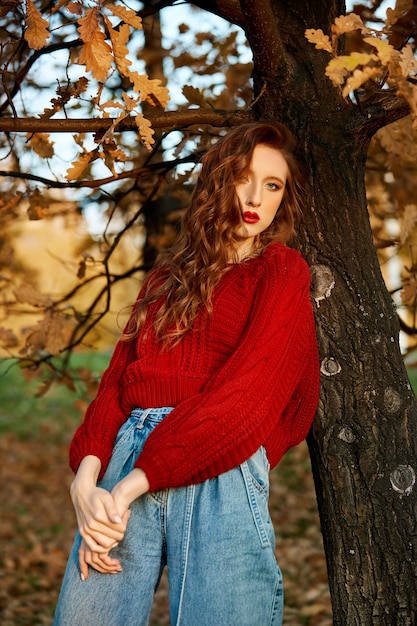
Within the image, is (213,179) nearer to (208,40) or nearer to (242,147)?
(242,147)

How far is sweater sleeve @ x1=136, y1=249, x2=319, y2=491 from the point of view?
1938 millimetres

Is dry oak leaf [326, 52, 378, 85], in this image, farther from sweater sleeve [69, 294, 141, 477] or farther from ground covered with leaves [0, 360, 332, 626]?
ground covered with leaves [0, 360, 332, 626]

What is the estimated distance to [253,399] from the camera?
2.00 m

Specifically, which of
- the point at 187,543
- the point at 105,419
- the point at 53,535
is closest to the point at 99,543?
the point at 187,543

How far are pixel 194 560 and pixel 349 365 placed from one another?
82 centimetres

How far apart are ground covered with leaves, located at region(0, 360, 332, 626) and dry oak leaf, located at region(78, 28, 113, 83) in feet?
6.66

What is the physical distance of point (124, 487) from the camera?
1.91 metres

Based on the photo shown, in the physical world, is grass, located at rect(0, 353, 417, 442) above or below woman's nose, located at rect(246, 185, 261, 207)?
above

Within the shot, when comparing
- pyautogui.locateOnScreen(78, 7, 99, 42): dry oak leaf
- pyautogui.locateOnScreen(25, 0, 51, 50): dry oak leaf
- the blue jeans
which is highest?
pyautogui.locateOnScreen(25, 0, 51, 50): dry oak leaf

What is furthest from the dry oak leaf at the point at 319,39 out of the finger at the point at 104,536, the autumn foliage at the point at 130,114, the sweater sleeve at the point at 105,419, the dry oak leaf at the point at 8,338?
the dry oak leaf at the point at 8,338

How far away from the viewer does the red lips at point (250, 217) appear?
229cm

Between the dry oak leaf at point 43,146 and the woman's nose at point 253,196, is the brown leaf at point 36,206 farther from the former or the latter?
the woman's nose at point 253,196

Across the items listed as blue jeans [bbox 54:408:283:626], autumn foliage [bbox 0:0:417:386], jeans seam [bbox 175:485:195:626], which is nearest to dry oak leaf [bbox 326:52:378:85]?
autumn foliage [bbox 0:0:417:386]

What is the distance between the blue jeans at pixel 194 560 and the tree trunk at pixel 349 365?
35 centimetres
